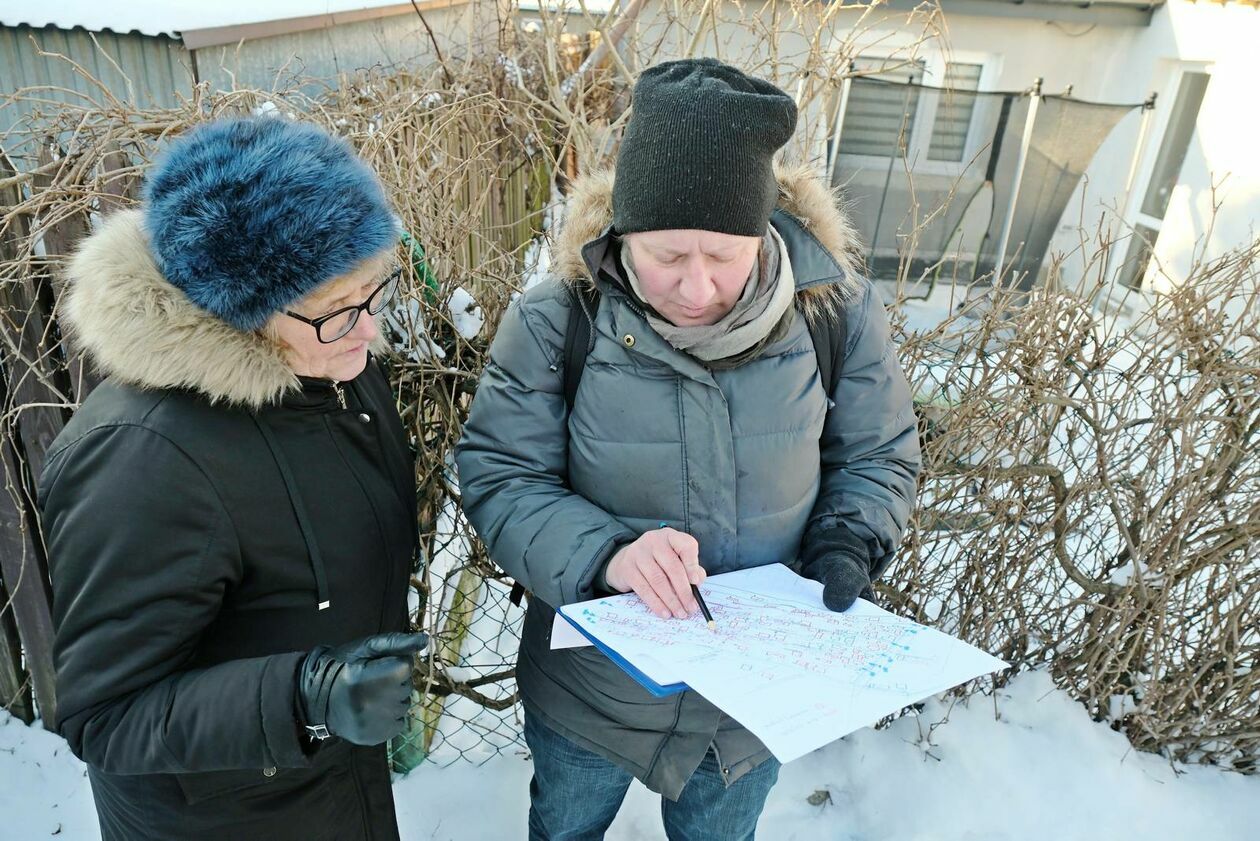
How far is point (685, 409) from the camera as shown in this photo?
1498mm

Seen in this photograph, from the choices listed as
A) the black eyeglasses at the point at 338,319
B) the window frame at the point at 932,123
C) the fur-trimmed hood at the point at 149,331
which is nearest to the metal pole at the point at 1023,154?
the window frame at the point at 932,123

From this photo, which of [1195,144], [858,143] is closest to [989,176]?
[858,143]

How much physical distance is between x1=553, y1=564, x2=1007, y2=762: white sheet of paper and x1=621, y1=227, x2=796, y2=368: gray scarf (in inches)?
17.3

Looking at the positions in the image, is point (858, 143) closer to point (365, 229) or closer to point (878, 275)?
point (878, 275)

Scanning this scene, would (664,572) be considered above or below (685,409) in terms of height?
below

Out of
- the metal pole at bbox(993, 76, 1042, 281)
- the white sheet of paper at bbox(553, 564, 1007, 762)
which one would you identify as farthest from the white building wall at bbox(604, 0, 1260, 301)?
the white sheet of paper at bbox(553, 564, 1007, 762)

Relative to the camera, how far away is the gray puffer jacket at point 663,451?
1500mm

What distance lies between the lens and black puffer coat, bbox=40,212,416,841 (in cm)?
112

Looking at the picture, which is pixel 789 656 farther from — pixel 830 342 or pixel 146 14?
pixel 146 14

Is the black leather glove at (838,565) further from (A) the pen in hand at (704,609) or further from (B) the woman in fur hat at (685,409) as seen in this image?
(A) the pen in hand at (704,609)

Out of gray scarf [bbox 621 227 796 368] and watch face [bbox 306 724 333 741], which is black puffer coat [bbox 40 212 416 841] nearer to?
watch face [bbox 306 724 333 741]

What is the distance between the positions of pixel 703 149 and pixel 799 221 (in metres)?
0.37

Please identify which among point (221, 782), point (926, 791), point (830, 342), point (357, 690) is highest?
point (830, 342)

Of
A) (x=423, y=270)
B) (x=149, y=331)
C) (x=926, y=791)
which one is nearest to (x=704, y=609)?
(x=149, y=331)
